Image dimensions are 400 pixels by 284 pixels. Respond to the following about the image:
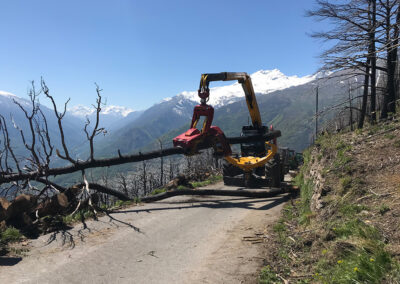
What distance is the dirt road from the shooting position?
5906 mm

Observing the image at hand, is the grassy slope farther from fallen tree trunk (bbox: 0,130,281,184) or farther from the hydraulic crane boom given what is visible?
the hydraulic crane boom

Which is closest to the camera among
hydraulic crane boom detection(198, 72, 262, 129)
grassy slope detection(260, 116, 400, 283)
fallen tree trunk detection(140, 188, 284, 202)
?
grassy slope detection(260, 116, 400, 283)

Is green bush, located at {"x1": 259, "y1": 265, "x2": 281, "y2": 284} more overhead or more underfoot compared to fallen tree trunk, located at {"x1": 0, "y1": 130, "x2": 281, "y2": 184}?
more underfoot

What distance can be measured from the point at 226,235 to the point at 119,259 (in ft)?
10.8

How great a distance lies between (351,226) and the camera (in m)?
5.23

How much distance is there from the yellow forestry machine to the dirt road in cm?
342

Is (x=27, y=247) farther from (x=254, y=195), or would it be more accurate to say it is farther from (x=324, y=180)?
(x=254, y=195)

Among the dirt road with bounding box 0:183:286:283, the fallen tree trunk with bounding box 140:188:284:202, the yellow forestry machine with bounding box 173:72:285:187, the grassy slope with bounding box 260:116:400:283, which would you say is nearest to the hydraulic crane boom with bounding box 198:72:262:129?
the yellow forestry machine with bounding box 173:72:285:187

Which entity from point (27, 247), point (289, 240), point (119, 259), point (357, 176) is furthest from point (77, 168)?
point (357, 176)

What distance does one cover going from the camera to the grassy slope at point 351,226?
4.14 meters

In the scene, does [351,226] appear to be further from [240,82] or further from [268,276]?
[240,82]

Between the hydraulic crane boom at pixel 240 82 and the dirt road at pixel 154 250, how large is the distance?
6.16 m

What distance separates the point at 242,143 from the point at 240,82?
3758 millimetres

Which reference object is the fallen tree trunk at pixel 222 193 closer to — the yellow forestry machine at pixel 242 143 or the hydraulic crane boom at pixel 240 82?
the yellow forestry machine at pixel 242 143
